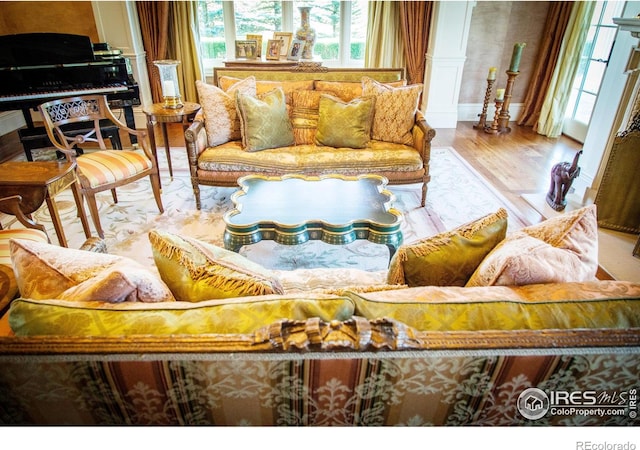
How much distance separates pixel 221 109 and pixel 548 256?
8.82 ft

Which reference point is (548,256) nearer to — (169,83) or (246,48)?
(169,83)

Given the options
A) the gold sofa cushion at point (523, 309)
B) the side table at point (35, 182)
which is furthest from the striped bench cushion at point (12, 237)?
the gold sofa cushion at point (523, 309)

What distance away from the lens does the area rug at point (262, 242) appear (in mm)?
2607

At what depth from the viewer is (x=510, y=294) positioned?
3.26 ft

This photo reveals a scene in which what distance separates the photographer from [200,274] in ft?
3.62

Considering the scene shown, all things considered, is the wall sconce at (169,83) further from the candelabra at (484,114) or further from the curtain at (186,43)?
the candelabra at (484,114)

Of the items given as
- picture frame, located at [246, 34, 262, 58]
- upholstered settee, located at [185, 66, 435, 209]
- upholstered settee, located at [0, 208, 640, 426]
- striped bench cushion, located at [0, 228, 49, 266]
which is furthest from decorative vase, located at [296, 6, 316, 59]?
upholstered settee, located at [0, 208, 640, 426]

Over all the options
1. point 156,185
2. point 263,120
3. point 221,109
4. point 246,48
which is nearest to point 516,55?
point 246,48

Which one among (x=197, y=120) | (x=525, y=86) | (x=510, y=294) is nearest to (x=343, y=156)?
(x=197, y=120)

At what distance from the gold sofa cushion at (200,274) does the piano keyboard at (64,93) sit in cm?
338

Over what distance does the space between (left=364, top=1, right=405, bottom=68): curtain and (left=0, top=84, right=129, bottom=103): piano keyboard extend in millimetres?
3097

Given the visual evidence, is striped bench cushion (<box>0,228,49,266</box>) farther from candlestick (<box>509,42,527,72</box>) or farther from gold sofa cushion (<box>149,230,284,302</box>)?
candlestick (<box>509,42,527,72</box>)

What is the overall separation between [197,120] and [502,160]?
3114 mm

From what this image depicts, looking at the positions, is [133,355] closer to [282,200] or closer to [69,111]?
[282,200]
